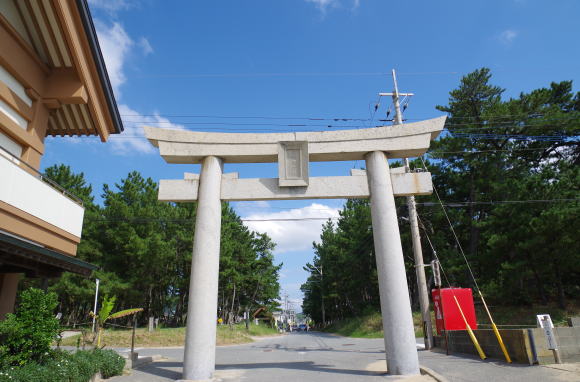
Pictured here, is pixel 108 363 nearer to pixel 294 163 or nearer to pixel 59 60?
pixel 294 163

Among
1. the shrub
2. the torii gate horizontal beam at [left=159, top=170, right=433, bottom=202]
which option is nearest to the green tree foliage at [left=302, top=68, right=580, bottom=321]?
the torii gate horizontal beam at [left=159, top=170, right=433, bottom=202]

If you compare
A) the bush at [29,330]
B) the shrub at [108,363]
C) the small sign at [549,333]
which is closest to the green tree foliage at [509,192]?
the small sign at [549,333]

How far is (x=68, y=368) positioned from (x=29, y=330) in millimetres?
1193

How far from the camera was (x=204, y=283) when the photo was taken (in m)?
9.24

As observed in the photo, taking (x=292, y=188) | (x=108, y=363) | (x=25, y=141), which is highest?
(x=25, y=141)

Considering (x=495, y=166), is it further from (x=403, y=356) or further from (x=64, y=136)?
(x=64, y=136)

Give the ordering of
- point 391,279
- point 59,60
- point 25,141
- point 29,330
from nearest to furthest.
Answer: point 29,330, point 25,141, point 59,60, point 391,279

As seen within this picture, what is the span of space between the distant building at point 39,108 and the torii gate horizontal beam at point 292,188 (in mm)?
2538

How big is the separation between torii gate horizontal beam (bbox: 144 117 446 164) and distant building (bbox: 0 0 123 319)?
2.01 meters

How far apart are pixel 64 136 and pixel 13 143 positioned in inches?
105

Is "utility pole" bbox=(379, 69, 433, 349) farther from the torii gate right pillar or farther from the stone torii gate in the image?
the torii gate right pillar

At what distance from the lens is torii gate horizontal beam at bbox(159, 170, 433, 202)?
10.3 m

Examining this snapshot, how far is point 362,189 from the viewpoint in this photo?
10320mm

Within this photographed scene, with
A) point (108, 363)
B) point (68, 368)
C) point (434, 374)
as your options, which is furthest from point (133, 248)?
point (434, 374)
